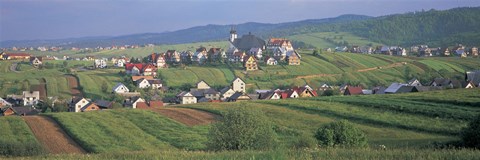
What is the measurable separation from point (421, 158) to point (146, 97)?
67.5 m

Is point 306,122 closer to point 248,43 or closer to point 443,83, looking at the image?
point 443,83

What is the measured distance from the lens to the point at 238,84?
84.2 m

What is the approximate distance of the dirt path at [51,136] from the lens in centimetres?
3238

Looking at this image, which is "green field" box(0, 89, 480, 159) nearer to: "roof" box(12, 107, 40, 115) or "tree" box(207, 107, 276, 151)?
"tree" box(207, 107, 276, 151)

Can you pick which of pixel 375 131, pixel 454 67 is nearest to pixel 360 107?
pixel 375 131

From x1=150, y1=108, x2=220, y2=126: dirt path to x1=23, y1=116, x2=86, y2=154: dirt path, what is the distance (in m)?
9.23

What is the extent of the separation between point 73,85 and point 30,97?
962 cm

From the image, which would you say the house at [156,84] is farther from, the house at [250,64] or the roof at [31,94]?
the house at [250,64]

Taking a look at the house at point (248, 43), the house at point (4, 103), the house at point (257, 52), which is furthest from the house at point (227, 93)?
the house at point (248, 43)

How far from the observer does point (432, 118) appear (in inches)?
1518

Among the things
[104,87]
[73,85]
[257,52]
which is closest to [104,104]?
[104,87]

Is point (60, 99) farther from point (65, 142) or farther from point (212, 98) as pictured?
point (65, 142)

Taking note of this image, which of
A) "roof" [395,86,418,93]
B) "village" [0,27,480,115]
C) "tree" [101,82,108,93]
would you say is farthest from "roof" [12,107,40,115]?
"roof" [395,86,418,93]

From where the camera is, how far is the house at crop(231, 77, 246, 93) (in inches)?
3278
